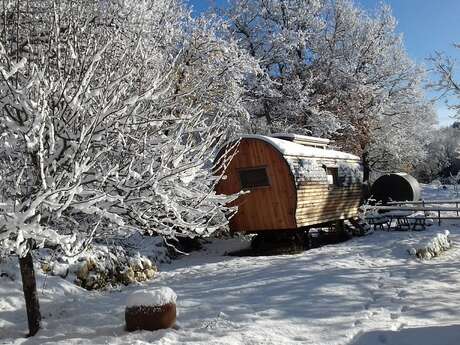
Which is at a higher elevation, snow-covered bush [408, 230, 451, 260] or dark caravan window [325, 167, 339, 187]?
dark caravan window [325, 167, 339, 187]

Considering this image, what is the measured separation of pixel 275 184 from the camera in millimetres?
12875

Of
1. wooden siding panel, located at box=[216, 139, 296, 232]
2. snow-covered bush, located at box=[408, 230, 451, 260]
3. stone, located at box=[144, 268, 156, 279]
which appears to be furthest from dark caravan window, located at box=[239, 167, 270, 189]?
snow-covered bush, located at box=[408, 230, 451, 260]

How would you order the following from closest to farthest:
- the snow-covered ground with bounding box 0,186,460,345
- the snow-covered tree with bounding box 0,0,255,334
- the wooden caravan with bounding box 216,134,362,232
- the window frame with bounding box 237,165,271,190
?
1. the snow-covered tree with bounding box 0,0,255,334
2. the snow-covered ground with bounding box 0,186,460,345
3. the wooden caravan with bounding box 216,134,362,232
4. the window frame with bounding box 237,165,271,190

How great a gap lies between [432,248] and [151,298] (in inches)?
343

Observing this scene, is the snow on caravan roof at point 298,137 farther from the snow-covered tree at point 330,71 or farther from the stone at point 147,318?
the stone at point 147,318

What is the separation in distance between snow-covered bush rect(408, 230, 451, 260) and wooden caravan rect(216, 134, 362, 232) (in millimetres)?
3048

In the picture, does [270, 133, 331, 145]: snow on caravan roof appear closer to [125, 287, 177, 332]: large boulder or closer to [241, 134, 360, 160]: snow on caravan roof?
[241, 134, 360, 160]: snow on caravan roof

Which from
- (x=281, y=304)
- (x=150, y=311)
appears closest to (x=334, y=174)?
(x=281, y=304)

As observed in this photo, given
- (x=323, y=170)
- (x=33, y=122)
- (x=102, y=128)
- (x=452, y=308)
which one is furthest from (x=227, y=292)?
(x=323, y=170)

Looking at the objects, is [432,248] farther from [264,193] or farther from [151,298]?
[151,298]

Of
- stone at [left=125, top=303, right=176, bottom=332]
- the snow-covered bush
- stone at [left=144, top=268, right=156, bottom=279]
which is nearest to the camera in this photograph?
stone at [left=125, top=303, right=176, bottom=332]

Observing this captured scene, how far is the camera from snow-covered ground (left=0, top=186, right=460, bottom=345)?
611 centimetres

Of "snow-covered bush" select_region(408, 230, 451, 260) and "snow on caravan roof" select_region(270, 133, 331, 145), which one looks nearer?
"snow-covered bush" select_region(408, 230, 451, 260)

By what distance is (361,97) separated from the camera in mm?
23484
